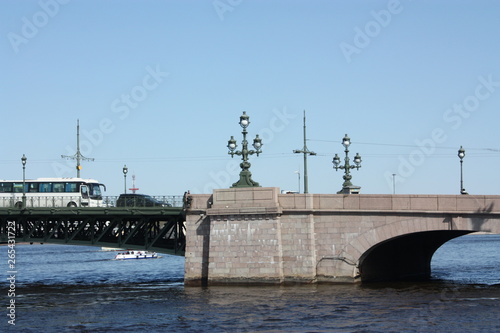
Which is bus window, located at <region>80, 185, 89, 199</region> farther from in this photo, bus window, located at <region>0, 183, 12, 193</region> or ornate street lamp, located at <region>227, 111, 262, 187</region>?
ornate street lamp, located at <region>227, 111, 262, 187</region>

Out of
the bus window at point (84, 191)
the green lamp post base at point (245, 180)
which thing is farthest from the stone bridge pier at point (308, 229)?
the bus window at point (84, 191)

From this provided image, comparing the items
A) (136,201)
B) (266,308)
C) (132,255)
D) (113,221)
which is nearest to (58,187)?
(136,201)

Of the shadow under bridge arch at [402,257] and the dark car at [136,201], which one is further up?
the dark car at [136,201]

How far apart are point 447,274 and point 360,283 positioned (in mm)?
12724

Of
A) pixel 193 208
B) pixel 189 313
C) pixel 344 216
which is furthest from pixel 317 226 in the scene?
pixel 189 313

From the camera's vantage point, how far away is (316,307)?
33.4 meters

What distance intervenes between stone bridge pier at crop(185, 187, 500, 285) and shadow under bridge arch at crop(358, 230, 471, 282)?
0.94 feet

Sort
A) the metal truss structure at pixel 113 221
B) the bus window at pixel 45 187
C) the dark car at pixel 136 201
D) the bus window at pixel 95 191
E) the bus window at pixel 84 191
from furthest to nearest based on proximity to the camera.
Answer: the bus window at pixel 95 191
the bus window at pixel 84 191
the bus window at pixel 45 187
the dark car at pixel 136 201
the metal truss structure at pixel 113 221

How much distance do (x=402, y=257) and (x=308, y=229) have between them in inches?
369

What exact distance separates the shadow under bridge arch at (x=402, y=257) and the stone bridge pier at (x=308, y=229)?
288 millimetres

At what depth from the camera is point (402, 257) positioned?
47.2 meters

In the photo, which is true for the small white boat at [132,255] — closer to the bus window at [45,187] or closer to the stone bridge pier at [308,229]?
the bus window at [45,187]

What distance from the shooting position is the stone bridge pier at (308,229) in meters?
38.5

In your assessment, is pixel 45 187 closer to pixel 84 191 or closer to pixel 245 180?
pixel 84 191
